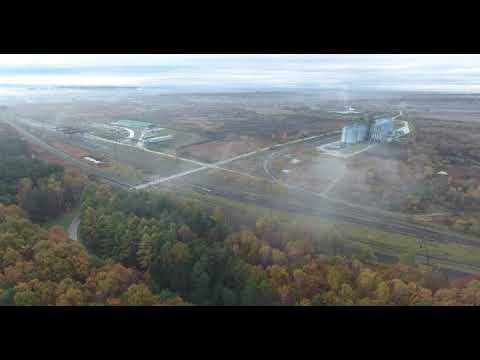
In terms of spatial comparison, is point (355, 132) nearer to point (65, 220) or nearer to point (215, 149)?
point (215, 149)

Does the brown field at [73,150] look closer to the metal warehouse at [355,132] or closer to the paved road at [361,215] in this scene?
the paved road at [361,215]

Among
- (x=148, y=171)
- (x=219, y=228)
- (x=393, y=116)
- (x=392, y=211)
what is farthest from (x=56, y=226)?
(x=393, y=116)

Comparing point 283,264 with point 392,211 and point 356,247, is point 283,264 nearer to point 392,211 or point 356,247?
point 356,247

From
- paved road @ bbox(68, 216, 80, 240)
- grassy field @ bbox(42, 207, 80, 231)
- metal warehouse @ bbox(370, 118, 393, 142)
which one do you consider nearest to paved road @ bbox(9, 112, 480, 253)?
metal warehouse @ bbox(370, 118, 393, 142)

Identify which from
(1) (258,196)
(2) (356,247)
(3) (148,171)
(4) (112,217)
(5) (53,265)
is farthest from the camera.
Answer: (3) (148,171)

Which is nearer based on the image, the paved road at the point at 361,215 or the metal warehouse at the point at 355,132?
the paved road at the point at 361,215

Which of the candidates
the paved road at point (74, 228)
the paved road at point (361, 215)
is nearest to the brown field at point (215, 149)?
the paved road at point (361, 215)

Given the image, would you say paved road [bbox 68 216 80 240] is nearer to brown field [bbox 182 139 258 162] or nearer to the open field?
the open field
